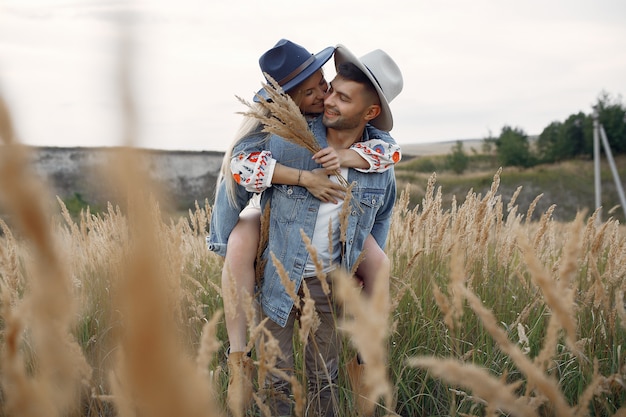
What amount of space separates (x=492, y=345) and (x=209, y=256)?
257cm

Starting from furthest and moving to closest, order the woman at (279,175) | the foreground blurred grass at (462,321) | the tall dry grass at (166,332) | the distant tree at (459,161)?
1. the distant tree at (459,161)
2. the woman at (279,175)
3. the foreground blurred grass at (462,321)
4. the tall dry grass at (166,332)

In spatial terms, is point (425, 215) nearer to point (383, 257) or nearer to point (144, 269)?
point (383, 257)

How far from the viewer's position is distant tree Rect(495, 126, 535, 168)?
4675 cm

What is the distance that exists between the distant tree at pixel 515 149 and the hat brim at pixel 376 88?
4732 cm

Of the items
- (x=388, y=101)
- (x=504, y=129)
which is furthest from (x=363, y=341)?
(x=504, y=129)

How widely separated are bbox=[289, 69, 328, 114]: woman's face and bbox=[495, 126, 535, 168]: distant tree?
156 ft

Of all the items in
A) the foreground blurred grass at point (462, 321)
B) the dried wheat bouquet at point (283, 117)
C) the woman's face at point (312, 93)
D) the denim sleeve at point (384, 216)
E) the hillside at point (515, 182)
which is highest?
the woman's face at point (312, 93)

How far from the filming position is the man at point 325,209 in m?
2.46

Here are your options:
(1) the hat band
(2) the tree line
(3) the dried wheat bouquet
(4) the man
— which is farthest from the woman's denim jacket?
(2) the tree line

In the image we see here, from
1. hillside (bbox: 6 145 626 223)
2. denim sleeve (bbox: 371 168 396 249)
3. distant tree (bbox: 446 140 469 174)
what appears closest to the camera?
denim sleeve (bbox: 371 168 396 249)

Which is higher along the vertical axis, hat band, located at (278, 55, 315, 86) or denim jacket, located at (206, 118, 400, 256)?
hat band, located at (278, 55, 315, 86)

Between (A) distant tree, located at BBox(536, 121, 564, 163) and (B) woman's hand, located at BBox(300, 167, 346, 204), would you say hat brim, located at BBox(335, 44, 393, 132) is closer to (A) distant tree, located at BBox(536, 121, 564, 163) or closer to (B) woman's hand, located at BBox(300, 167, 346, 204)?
(B) woman's hand, located at BBox(300, 167, 346, 204)

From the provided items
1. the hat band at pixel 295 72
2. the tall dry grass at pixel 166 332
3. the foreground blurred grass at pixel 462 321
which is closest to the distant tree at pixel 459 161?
the foreground blurred grass at pixel 462 321

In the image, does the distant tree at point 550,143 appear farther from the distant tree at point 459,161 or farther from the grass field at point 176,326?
the grass field at point 176,326
